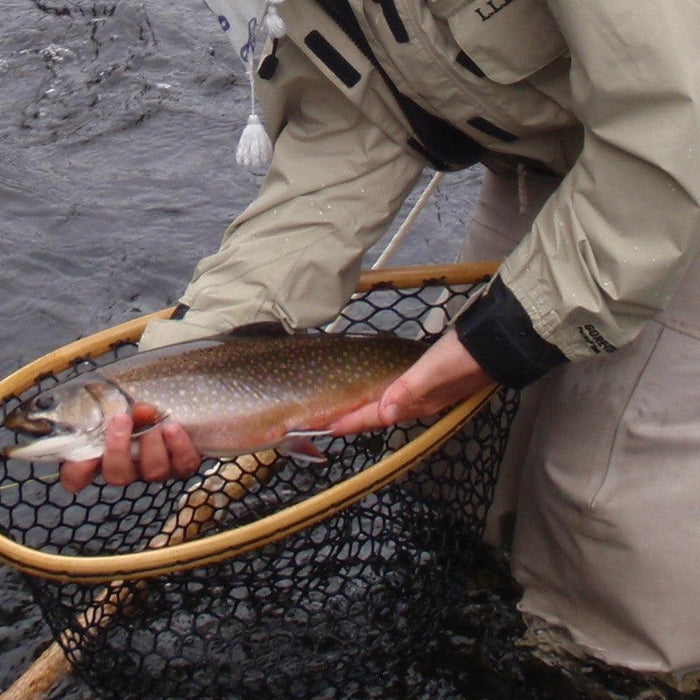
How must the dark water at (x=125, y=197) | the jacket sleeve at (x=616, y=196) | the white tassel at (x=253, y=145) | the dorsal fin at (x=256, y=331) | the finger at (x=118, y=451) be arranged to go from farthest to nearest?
1. the dark water at (x=125, y=197)
2. the white tassel at (x=253, y=145)
3. the dorsal fin at (x=256, y=331)
4. the finger at (x=118, y=451)
5. the jacket sleeve at (x=616, y=196)

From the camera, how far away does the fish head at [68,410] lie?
193 cm

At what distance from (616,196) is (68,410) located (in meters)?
1.03

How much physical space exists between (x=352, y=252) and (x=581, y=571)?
82cm

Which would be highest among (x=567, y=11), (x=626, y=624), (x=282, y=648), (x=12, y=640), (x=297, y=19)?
(x=567, y=11)

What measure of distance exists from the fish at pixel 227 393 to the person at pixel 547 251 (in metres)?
0.06

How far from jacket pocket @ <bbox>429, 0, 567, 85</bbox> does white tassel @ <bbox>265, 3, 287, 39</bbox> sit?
28 centimetres

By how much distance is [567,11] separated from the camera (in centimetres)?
166

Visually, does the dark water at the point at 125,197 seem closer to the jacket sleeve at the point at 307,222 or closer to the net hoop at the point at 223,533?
the net hoop at the point at 223,533

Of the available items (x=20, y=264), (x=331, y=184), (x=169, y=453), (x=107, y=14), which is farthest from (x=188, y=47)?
(x=169, y=453)

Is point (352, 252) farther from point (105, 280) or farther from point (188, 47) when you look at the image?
point (188, 47)

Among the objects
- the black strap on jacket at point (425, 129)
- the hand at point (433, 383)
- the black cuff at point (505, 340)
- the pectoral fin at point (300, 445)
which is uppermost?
the black strap on jacket at point (425, 129)

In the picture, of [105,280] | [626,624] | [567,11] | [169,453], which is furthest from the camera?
[105,280]

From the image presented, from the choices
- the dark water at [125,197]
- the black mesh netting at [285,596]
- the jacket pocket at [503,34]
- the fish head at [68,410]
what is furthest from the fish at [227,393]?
the dark water at [125,197]

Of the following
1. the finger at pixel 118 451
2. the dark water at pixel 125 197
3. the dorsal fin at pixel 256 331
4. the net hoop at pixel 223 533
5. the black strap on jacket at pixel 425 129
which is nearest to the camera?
the net hoop at pixel 223 533
